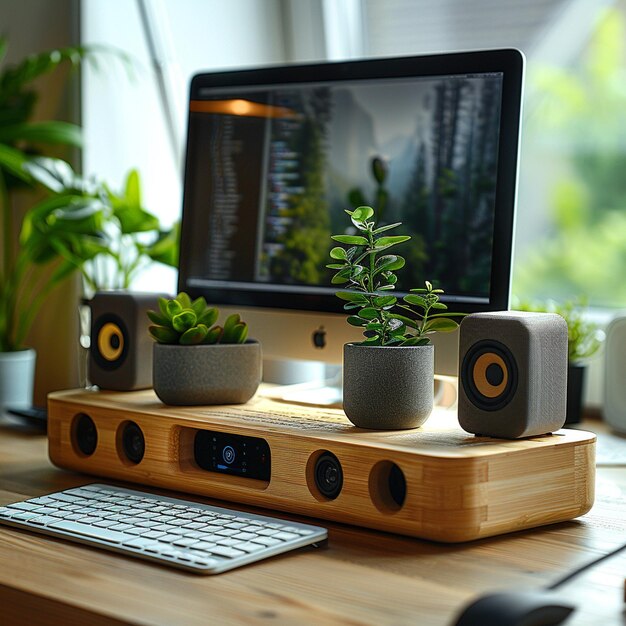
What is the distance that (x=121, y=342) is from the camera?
1.35 metres

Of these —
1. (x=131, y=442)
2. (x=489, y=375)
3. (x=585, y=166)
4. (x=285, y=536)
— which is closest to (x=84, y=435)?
(x=131, y=442)

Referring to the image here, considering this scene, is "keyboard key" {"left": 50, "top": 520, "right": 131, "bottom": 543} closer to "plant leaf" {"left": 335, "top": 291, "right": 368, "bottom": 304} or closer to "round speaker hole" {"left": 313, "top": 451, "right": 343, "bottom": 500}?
"round speaker hole" {"left": 313, "top": 451, "right": 343, "bottom": 500}

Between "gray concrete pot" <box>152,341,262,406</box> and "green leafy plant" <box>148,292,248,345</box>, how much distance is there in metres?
0.02

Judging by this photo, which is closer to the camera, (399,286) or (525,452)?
(525,452)

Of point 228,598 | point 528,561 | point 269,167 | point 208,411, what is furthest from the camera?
point 269,167

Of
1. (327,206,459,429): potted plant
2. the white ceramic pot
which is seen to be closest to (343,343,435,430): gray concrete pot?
(327,206,459,429): potted plant

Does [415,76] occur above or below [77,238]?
above

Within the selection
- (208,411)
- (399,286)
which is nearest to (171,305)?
(208,411)

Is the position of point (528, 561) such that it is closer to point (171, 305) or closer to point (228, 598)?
point (228, 598)

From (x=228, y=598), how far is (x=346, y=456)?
0.78 feet

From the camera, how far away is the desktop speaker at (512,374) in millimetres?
1009

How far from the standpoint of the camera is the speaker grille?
3.34 ft

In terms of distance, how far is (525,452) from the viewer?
3.26ft

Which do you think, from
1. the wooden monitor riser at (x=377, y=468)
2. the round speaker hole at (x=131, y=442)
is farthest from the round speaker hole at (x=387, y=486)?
the round speaker hole at (x=131, y=442)
